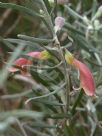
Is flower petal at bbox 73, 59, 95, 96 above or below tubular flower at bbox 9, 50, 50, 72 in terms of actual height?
below

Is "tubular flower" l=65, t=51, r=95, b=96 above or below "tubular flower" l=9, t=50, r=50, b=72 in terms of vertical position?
below

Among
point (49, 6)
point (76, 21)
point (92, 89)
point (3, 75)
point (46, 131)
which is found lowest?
point (46, 131)

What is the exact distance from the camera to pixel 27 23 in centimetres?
178

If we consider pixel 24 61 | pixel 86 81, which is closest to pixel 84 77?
pixel 86 81

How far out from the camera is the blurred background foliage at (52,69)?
0.80 m

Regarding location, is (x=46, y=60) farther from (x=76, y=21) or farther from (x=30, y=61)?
(x=76, y=21)

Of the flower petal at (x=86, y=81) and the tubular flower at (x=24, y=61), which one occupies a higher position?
the tubular flower at (x=24, y=61)

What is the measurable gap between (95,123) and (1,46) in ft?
2.26

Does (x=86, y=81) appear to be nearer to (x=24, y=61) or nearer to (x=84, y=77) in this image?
(x=84, y=77)

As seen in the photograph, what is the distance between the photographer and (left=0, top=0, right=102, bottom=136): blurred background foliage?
2.61 feet

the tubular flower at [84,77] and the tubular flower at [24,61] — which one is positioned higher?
the tubular flower at [24,61]

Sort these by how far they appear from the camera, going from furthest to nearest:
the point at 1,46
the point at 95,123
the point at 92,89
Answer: the point at 1,46, the point at 95,123, the point at 92,89

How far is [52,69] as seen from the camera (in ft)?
2.91

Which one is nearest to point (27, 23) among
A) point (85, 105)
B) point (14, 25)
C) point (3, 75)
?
point (14, 25)
